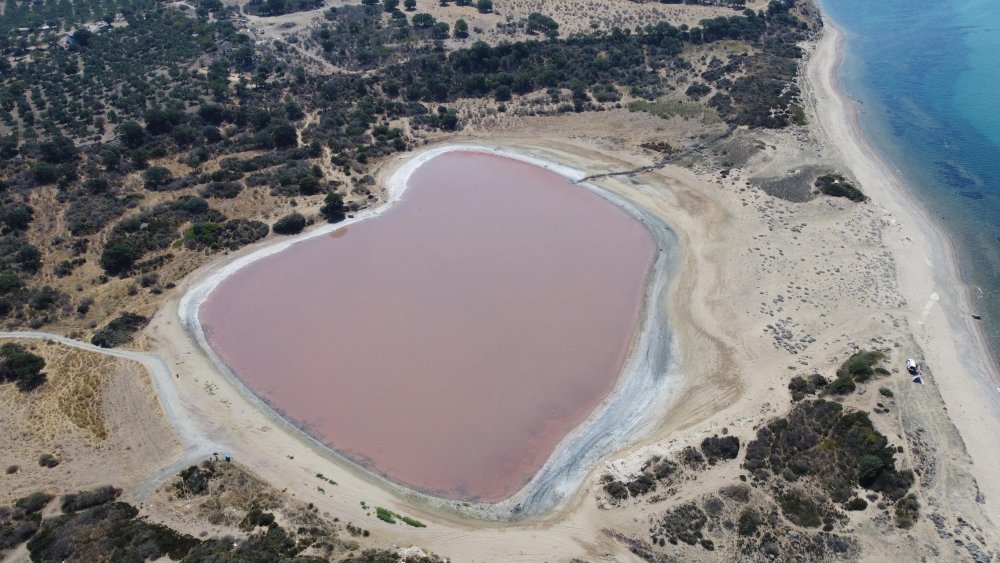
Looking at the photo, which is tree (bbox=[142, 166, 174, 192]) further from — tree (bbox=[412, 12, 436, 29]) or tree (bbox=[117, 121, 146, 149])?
tree (bbox=[412, 12, 436, 29])

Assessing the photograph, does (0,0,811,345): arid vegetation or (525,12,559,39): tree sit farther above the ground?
(525,12,559,39): tree

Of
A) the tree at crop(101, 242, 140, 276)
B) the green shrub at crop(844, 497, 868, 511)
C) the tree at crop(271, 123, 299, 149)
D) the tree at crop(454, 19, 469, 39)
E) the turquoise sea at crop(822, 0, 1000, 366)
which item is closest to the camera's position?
the green shrub at crop(844, 497, 868, 511)

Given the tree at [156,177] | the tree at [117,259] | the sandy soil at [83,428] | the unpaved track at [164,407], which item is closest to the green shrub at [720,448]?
the unpaved track at [164,407]

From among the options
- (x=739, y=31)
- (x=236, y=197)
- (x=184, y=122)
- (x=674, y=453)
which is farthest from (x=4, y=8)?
(x=674, y=453)

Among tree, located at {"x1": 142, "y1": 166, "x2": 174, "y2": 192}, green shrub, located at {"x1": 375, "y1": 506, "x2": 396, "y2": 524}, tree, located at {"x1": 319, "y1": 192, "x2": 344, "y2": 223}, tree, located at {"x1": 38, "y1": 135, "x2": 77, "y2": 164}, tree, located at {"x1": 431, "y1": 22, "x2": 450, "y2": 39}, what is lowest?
green shrub, located at {"x1": 375, "y1": 506, "x2": 396, "y2": 524}

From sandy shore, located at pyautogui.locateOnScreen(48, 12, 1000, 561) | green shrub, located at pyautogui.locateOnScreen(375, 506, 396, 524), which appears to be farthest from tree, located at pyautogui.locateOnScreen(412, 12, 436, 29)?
green shrub, located at pyautogui.locateOnScreen(375, 506, 396, 524)

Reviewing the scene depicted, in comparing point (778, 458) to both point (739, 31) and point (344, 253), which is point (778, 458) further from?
point (739, 31)

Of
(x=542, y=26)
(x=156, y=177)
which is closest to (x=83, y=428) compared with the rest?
(x=156, y=177)
